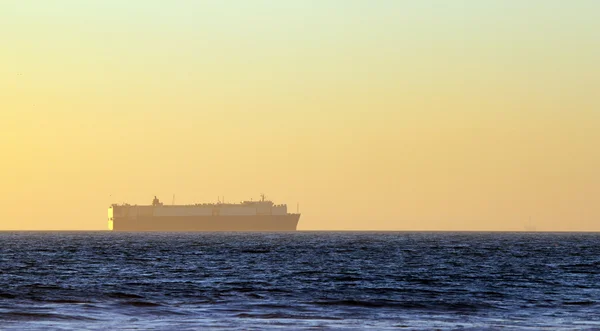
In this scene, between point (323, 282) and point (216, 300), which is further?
point (323, 282)

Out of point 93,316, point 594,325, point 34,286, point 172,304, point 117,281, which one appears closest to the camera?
point 594,325

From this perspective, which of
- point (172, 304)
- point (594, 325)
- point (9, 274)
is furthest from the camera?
point (9, 274)

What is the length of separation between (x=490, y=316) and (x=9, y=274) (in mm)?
37816

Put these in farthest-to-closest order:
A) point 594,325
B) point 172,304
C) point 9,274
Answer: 1. point 9,274
2. point 172,304
3. point 594,325

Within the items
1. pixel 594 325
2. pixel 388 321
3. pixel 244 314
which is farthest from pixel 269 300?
pixel 594 325

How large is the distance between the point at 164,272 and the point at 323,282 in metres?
14.9

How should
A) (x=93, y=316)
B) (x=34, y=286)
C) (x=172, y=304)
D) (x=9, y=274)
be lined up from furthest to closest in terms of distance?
(x=9, y=274) → (x=34, y=286) → (x=172, y=304) → (x=93, y=316)

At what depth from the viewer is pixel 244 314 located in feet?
120

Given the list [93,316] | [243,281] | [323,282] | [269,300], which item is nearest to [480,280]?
[323,282]

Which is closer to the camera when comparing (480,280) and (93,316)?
(93,316)

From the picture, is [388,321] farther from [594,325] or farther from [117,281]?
[117,281]

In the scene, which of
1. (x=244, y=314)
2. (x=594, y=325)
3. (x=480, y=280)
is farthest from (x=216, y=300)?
(x=480, y=280)

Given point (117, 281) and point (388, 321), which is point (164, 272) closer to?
point (117, 281)

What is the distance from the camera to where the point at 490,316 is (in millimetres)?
36906
